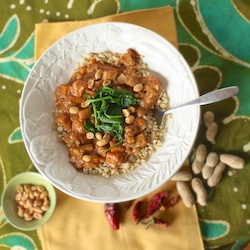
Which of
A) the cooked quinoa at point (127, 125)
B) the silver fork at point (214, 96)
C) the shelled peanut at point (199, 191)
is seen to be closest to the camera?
the silver fork at point (214, 96)

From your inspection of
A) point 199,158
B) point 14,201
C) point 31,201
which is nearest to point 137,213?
point 199,158

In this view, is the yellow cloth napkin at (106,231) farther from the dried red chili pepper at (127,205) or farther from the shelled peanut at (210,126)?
the shelled peanut at (210,126)

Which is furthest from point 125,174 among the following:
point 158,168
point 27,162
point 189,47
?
point 189,47

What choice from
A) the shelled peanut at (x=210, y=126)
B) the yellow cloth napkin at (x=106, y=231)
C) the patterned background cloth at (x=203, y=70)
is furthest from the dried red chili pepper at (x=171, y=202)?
the shelled peanut at (x=210, y=126)

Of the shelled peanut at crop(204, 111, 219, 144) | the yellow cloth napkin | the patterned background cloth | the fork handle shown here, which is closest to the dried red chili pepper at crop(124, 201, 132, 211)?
the yellow cloth napkin

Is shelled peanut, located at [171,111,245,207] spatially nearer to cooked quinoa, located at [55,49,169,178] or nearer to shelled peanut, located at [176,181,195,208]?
shelled peanut, located at [176,181,195,208]

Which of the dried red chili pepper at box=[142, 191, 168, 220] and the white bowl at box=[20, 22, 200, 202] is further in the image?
the dried red chili pepper at box=[142, 191, 168, 220]

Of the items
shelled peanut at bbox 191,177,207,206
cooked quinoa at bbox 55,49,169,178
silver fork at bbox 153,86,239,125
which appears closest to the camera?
silver fork at bbox 153,86,239,125
